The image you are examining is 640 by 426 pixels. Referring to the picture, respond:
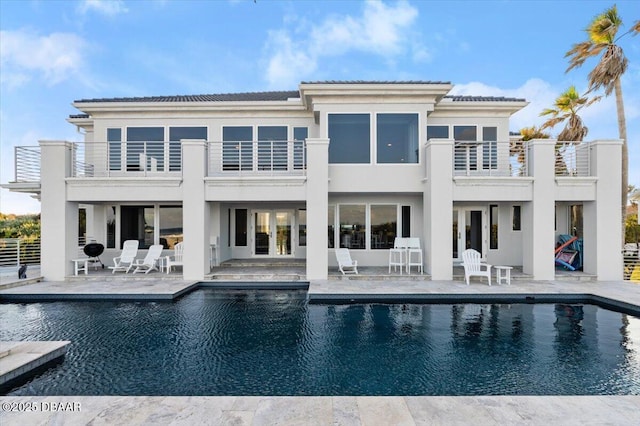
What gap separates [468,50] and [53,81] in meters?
27.6

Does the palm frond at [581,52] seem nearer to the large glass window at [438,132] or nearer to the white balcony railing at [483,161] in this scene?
the white balcony railing at [483,161]

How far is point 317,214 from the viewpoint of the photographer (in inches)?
455

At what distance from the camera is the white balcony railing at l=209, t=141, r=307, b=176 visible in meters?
13.2

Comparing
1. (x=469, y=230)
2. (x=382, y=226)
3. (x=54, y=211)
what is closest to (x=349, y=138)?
(x=382, y=226)

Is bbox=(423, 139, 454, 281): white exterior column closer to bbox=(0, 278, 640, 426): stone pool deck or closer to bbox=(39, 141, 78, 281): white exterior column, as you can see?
bbox=(0, 278, 640, 426): stone pool deck

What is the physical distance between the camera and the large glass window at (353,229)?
1385cm

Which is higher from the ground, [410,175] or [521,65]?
[521,65]

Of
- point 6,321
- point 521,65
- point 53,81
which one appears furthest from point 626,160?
point 53,81

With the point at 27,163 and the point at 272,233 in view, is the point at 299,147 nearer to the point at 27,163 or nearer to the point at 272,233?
the point at 272,233

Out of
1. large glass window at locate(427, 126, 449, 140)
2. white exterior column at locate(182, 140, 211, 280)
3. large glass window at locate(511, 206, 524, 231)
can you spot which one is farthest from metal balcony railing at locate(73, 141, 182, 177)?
large glass window at locate(511, 206, 524, 231)

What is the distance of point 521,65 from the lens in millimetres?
24953

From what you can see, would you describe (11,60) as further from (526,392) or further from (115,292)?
(526,392)

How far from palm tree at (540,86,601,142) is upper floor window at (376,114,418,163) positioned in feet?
31.7

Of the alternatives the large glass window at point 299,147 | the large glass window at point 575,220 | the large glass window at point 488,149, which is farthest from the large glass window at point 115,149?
the large glass window at point 575,220
